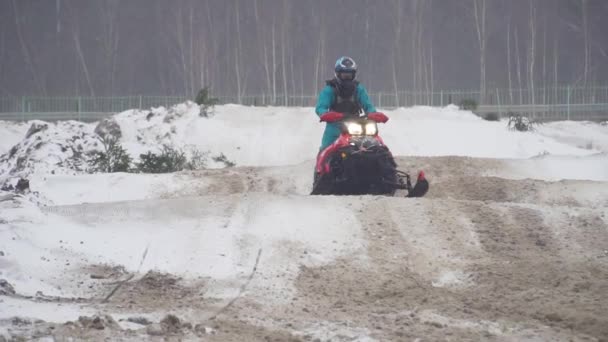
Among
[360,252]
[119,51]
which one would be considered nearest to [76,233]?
[360,252]

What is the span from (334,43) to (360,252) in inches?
1503

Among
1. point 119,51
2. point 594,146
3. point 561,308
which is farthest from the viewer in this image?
point 119,51

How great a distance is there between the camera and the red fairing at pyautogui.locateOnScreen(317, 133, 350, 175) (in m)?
12.0

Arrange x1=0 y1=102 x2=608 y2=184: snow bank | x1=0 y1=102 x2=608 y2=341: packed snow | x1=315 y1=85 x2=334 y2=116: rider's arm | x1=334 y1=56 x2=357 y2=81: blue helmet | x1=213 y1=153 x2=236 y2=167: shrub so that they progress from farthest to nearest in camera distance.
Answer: x1=0 y1=102 x2=608 y2=184: snow bank → x1=213 y1=153 x2=236 y2=167: shrub → x1=315 y1=85 x2=334 y2=116: rider's arm → x1=334 y1=56 x2=357 y2=81: blue helmet → x1=0 y1=102 x2=608 y2=341: packed snow

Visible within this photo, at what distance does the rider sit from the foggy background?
102ft

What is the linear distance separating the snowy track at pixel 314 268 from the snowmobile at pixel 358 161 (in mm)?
1105

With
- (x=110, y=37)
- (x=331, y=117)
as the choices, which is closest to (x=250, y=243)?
(x=331, y=117)

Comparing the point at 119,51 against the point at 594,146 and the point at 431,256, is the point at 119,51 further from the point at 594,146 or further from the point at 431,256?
the point at 431,256

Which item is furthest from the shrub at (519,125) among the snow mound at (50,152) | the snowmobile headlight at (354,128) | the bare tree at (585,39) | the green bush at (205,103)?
the bare tree at (585,39)

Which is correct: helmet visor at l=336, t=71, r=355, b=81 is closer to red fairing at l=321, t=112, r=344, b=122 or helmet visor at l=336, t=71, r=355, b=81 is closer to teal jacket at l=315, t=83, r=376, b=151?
teal jacket at l=315, t=83, r=376, b=151

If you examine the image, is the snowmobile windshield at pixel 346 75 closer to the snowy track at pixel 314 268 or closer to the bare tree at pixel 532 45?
the snowy track at pixel 314 268

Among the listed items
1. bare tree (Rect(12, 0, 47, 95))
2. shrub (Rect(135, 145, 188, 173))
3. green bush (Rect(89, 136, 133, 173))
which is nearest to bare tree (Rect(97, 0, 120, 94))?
bare tree (Rect(12, 0, 47, 95))

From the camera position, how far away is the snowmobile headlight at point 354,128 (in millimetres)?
11969

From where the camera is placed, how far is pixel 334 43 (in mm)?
46562
